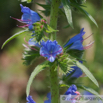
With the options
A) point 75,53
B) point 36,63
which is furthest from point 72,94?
point 36,63

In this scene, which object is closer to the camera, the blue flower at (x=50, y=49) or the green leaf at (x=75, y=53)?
the blue flower at (x=50, y=49)

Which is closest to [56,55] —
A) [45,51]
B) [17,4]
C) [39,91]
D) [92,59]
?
→ [45,51]

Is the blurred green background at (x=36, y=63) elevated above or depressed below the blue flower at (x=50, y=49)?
below

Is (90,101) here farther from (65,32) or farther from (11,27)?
(11,27)

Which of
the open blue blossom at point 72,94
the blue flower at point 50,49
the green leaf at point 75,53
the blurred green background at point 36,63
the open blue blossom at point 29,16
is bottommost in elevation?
the blurred green background at point 36,63

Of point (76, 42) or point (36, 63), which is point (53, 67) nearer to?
point (76, 42)

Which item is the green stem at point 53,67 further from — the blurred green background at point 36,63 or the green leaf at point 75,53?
the blurred green background at point 36,63

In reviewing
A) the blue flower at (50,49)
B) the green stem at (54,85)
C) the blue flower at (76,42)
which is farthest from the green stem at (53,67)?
the blue flower at (76,42)

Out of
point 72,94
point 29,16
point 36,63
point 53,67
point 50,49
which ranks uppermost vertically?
point 29,16
